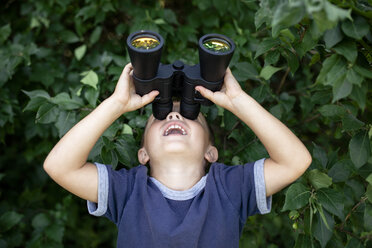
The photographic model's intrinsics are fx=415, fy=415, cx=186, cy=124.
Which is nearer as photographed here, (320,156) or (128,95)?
(128,95)

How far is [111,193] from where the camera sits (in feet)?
4.45

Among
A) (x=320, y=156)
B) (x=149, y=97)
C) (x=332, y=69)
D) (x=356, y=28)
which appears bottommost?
(x=320, y=156)

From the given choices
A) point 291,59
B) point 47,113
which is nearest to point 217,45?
point 291,59

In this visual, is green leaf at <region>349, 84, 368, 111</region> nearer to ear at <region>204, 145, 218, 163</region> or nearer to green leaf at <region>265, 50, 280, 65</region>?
green leaf at <region>265, 50, 280, 65</region>

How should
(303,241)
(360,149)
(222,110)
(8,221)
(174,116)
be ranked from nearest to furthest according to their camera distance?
(360,149)
(303,241)
(174,116)
(222,110)
(8,221)

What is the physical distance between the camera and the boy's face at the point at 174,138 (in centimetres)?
140

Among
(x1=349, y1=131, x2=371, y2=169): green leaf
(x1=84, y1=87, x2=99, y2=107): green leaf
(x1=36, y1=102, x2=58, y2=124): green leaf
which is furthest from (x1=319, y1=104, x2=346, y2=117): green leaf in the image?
(x1=36, y1=102, x2=58, y2=124): green leaf

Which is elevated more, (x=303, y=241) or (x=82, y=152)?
(x=82, y=152)

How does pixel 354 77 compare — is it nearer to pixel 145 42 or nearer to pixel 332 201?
pixel 332 201

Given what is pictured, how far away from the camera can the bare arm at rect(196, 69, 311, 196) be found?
131cm

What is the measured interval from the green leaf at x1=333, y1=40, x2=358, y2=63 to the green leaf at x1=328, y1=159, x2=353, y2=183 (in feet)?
1.66

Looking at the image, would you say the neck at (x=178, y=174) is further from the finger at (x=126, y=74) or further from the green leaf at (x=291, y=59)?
the green leaf at (x=291, y=59)

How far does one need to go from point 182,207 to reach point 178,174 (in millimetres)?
120

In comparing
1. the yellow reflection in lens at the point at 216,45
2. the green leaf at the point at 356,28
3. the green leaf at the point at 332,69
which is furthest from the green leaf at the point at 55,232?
the green leaf at the point at 356,28
